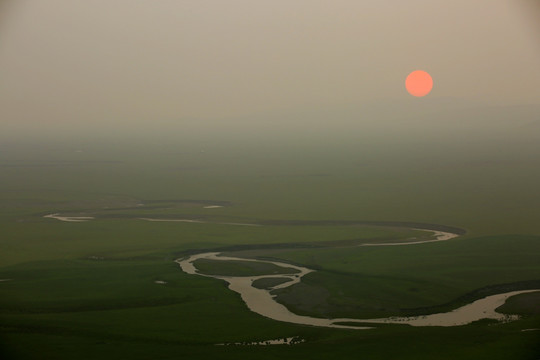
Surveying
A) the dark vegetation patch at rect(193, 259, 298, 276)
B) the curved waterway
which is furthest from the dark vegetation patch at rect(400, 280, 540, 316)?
the dark vegetation patch at rect(193, 259, 298, 276)

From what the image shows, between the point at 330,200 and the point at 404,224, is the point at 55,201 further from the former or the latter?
the point at 404,224

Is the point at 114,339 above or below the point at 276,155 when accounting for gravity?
below

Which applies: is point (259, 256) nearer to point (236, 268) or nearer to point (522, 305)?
point (236, 268)

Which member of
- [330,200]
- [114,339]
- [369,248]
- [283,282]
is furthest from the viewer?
[330,200]

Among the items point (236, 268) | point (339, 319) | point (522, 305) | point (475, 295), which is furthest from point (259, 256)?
point (522, 305)

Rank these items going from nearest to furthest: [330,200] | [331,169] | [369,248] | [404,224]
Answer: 1. [369,248]
2. [404,224]
3. [330,200]
4. [331,169]

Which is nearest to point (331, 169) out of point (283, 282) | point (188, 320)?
point (283, 282)
